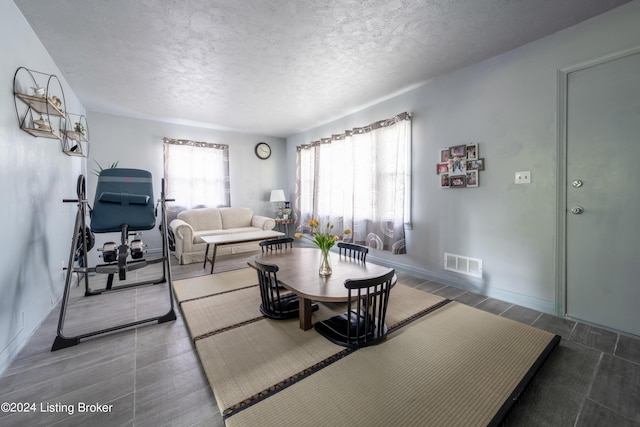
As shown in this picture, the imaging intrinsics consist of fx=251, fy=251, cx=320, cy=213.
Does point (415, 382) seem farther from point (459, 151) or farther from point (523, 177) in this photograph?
point (459, 151)

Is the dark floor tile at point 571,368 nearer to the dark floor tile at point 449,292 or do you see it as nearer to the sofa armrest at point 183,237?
the dark floor tile at point 449,292

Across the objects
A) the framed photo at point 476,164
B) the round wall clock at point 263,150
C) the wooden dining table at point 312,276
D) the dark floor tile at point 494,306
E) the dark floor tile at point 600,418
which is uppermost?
the round wall clock at point 263,150

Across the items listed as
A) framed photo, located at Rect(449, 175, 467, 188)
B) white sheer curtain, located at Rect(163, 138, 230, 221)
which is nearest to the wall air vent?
framed photo, located at Rect(449, 175, 467, 188)

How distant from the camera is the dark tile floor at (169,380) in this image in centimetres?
129

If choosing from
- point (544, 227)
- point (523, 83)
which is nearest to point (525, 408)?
point (544, 227)

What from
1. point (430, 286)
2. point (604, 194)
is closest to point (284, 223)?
point (430, 286)

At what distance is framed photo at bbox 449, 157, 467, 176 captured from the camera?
9.60ft

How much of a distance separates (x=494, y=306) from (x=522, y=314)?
0.22 metres

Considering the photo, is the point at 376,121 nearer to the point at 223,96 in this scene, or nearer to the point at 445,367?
the point at 223,96

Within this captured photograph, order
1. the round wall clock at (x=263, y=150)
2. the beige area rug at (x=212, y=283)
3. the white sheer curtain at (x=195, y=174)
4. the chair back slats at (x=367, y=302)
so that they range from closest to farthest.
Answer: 1. the chair back slats at (x=367, y=302)
2. the beige area rug at (x=212, y=283)
3. the white sheer curtain at (x=195, y=174)
4. the round wall clock at (x=263, y=150)

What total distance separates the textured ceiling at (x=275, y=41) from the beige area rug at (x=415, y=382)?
2566 millimetres

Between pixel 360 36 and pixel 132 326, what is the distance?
3260 millimetres

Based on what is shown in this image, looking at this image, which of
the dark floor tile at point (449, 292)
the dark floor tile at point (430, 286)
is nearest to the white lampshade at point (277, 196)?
the dark floor tile at point (430, 286)

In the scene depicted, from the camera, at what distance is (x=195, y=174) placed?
17.1ft
